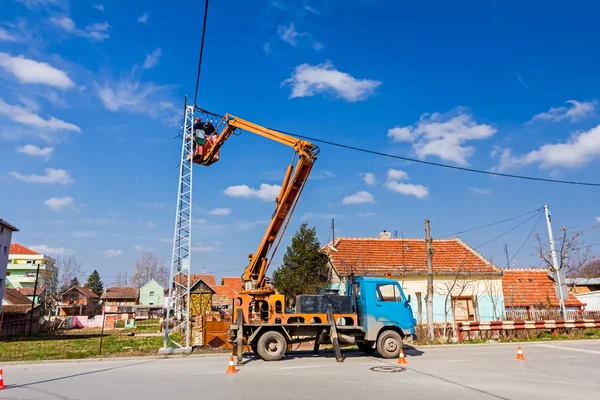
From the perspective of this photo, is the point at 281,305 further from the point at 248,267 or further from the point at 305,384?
the point at 305,384

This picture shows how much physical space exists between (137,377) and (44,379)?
2.32m

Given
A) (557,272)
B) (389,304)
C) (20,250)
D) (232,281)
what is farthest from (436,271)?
(20,250)

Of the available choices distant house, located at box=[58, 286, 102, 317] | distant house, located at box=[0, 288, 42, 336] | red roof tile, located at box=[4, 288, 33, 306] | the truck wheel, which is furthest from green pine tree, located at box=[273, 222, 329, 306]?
distant house, located at box=[58, 286, 102, 317]

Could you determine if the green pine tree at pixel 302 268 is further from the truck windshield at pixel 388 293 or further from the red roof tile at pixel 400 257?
the truck windshield at pixel 388 293

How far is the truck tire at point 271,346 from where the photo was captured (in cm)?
1309

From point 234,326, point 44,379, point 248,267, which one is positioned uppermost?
point 248,267

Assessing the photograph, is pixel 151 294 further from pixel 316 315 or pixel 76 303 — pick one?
pixel 316 315

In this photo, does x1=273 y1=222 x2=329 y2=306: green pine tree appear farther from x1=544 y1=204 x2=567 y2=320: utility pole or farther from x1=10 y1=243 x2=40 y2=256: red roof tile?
x1=10 y1=243 x2=40 y2=256: red roof tile

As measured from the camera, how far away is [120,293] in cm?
8588

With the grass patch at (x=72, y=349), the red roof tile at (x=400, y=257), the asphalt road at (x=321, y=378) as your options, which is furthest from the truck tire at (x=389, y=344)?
the red roof tile at (x=400, y=257)

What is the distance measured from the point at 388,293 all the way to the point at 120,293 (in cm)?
8358

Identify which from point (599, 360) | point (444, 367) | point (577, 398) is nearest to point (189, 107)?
point (444, 367)

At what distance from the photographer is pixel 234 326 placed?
13367 millimetres

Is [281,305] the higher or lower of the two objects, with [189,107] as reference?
lower
